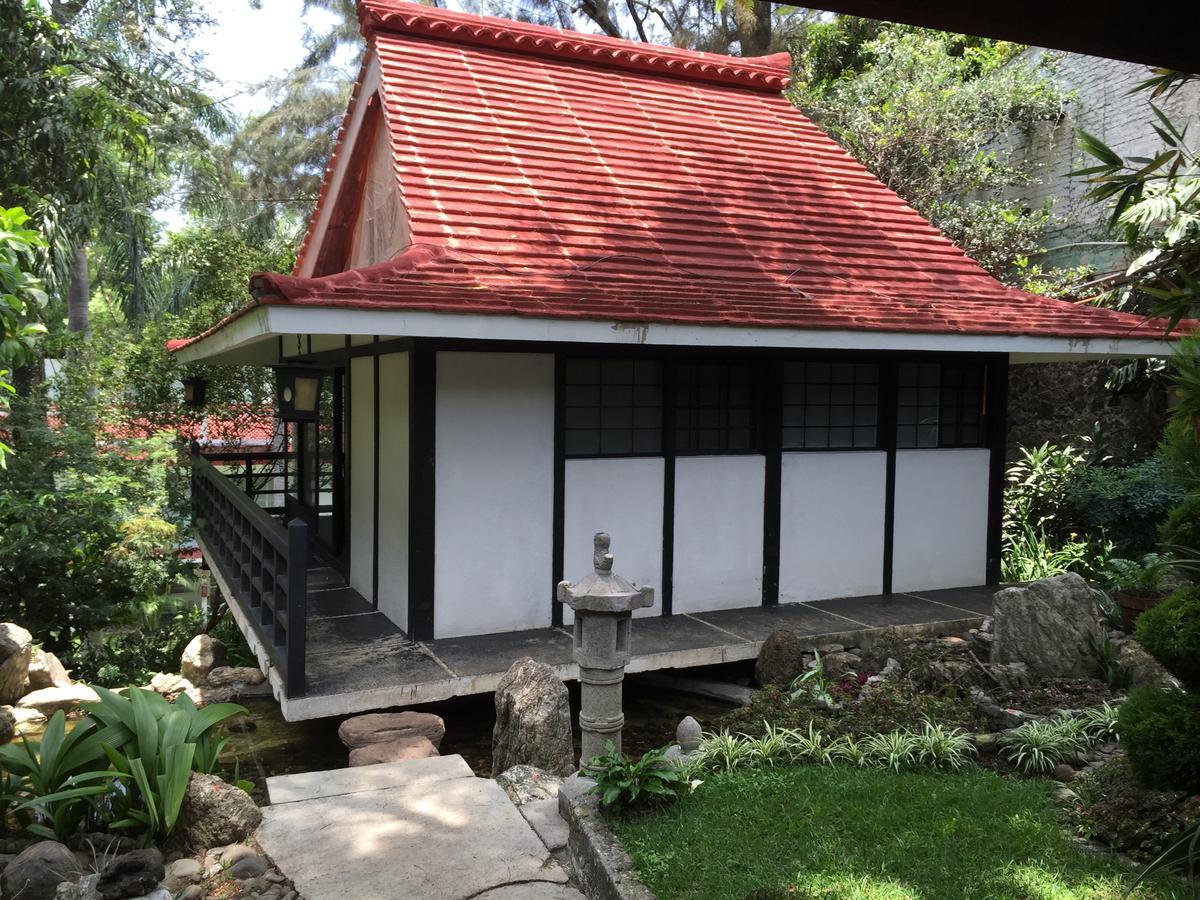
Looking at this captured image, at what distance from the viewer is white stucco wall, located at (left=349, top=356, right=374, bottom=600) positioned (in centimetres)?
844

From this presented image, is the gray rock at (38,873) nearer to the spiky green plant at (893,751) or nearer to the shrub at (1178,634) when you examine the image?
the spiky green plant at (893,751)

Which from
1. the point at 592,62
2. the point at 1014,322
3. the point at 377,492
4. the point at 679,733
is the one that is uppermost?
the point at 592,62

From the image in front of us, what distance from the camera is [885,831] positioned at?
399 centimetres

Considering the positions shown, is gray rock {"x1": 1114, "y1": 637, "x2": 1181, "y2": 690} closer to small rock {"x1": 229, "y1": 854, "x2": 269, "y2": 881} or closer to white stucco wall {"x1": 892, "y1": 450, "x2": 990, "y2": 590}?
white stucco wall {"x1": 892, "y1": 450, "x2": 990, "y2": 590}

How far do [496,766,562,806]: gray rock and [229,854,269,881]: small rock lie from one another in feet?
4.28

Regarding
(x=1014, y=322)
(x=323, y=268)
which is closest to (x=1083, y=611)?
(x=1014, y=322)

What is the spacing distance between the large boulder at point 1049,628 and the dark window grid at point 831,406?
2.28m

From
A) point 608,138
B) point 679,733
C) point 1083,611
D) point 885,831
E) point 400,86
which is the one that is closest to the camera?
point 885,831

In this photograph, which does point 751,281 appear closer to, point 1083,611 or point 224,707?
point 1083,611

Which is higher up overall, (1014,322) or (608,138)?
(608,138)

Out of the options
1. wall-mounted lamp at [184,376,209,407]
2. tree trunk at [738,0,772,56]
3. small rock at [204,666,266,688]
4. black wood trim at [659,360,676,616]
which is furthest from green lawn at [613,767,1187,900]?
tree trunk at [738,0,772,56]

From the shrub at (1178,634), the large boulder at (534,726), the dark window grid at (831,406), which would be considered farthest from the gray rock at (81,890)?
the dark window grid at (831,406)

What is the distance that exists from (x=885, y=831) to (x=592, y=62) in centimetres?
910

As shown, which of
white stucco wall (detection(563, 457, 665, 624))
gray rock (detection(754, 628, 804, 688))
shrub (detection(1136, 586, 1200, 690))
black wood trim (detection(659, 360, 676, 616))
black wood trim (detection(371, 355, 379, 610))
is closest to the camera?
shrub (detection(1136, 586, 1200, 690))
